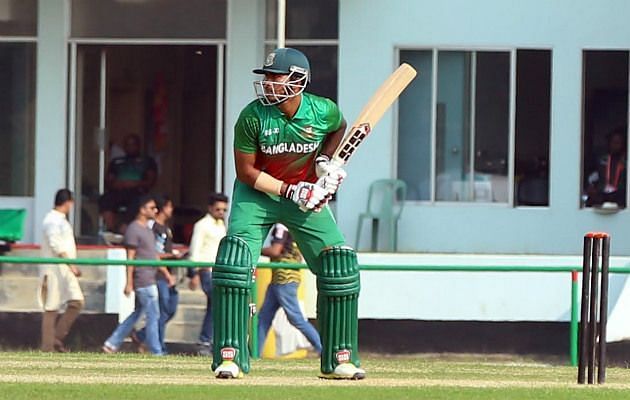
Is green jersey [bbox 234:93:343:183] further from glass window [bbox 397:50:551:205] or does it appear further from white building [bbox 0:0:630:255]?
glass window [bbox 397:50:551:205]

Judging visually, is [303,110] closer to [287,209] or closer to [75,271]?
[287,209]

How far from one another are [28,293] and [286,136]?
587cm

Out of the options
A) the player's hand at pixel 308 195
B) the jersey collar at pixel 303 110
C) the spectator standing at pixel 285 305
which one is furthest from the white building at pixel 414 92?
the player's hand at pixel 308 195

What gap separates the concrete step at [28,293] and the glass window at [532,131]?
26.3ft

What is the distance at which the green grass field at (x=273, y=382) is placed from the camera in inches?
359

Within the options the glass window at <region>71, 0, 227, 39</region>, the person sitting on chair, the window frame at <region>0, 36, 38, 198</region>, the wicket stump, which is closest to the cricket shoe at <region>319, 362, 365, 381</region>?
the wicket stump

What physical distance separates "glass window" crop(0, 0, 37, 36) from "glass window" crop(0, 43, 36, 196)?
230mm

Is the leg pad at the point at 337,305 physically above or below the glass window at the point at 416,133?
below

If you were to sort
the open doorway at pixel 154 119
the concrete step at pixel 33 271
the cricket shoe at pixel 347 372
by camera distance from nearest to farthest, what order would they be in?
the cricket shoe at pixel 347 372 → the concrete step at pixel 33 271 → the open doorway at pixel 154 119

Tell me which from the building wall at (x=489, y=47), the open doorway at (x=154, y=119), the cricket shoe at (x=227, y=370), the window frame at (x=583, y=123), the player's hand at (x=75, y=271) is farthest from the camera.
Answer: the open doorway at (x=154, y=119)

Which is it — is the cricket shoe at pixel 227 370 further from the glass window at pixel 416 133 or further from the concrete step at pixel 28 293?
the glass window at pixel 416 133

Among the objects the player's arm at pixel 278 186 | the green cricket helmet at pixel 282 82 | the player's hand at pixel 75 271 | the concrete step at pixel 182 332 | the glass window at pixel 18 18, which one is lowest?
the concrete step at pixel 182 332

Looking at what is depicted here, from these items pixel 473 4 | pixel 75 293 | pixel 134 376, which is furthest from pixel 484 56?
pixel 134 376

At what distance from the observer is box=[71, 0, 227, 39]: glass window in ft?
72.4
